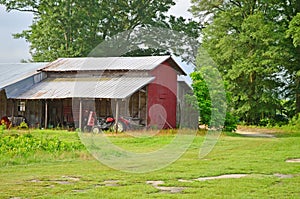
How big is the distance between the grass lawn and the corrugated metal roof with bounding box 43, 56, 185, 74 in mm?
11611

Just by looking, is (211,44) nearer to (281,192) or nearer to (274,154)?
(274,154)

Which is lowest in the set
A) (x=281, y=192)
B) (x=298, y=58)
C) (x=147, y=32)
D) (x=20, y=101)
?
(x=281, y=192)

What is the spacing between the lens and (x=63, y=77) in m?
32.6

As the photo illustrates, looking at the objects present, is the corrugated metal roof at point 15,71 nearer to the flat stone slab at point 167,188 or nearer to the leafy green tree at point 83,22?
the leafy green tree at point 83,22

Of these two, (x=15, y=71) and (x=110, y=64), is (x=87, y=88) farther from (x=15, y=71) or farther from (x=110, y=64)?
(x=15, y=71)

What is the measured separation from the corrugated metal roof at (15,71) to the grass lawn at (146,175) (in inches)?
601

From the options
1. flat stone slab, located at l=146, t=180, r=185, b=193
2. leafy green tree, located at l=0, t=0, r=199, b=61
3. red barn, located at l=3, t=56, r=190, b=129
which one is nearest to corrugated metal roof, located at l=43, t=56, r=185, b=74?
red barn, located at l=3, t=56, r=190, b=129

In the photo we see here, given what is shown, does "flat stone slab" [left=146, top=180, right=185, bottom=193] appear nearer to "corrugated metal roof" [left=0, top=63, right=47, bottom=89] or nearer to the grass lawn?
the grass lawn

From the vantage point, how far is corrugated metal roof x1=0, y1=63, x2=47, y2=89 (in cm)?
3228

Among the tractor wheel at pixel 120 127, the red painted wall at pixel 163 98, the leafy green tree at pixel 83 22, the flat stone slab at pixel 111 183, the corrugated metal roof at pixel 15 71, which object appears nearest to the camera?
the flat stone slab at pixel 111 183

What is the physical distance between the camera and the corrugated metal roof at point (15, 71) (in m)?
32.3

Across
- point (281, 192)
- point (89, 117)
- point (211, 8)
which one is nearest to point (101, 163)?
point (281, 192)

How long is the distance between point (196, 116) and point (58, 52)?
1974 centimetres

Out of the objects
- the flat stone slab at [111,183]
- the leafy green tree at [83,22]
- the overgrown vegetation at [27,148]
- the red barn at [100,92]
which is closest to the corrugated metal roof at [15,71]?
the red barn at [100,92]
